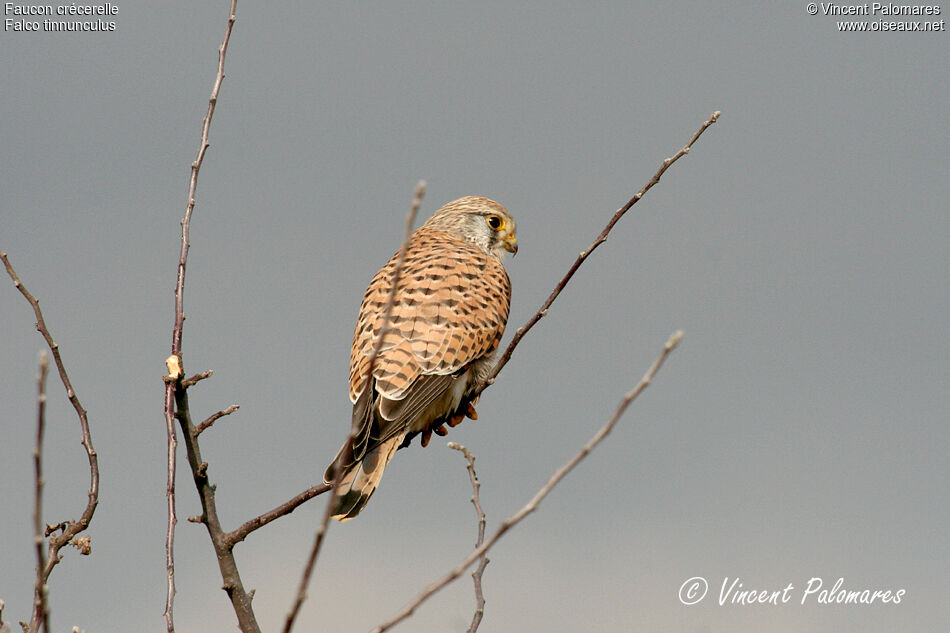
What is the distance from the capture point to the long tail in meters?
4.12

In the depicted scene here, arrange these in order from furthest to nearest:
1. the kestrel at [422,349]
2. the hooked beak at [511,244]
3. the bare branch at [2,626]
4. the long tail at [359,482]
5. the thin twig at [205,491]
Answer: the hooked beak at [511,244] < the kestrel at [422,349] < the long tail at [359,482] < the thin twig at [205,491] < the bare branch at [2,626]

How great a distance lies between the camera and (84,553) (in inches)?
134

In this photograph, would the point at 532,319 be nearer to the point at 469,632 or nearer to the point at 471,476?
the point at 471,476

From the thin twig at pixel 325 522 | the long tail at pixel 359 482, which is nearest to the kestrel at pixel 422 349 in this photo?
the long tail at pixel 359 482

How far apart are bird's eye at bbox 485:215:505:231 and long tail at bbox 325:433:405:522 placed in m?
2.20

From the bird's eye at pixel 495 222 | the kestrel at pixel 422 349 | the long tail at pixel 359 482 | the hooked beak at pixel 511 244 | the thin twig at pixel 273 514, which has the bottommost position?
the thin twig at pixel 273 514

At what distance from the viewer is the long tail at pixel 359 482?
4.12m

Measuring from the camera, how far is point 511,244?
6.21 m

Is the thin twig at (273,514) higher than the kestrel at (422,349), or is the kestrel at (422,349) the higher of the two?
the kestrel at (422,349)

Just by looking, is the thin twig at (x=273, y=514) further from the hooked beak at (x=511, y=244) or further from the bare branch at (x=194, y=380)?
the hooked beak at (x=511, y=244)

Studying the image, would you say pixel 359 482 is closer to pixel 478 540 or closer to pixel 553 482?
pixel 478 540

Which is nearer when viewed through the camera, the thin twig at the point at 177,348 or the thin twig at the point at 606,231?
the thin twig at the point at 177,348

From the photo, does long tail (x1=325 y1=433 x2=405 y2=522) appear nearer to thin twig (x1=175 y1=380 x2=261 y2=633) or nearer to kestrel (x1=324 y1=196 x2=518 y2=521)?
kestrel (x1=324 y1=196 x2=518 y2=521)

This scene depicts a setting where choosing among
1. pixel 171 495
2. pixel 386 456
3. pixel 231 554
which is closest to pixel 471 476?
pixel 386 456
